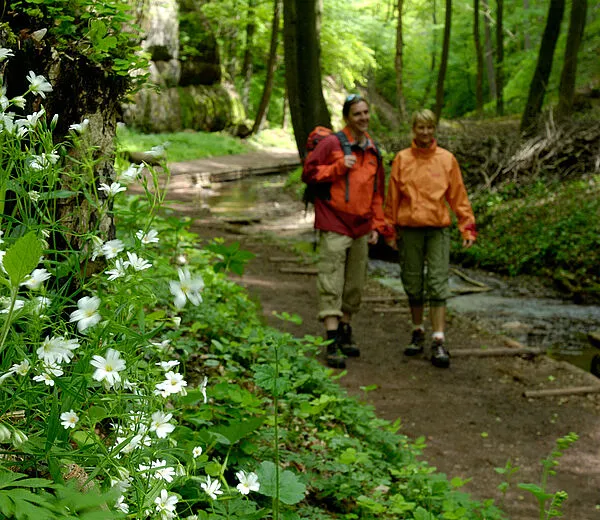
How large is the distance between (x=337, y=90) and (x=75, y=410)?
41564 mm

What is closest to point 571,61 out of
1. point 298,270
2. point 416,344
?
point 298,270

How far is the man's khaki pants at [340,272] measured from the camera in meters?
5.74

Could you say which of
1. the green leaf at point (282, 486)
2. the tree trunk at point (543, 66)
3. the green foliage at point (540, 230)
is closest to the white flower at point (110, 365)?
the green leaf at point (282, 486)

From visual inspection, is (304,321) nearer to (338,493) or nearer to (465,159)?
(338,493)

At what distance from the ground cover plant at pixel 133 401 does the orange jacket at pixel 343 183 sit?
1.52m

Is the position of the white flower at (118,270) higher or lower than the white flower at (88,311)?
higher

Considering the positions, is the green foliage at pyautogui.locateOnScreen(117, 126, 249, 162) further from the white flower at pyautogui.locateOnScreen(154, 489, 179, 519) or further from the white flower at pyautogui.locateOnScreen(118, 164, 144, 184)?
the white flower at pyautogui.locateOnScreen(154, 489, 179, 519)

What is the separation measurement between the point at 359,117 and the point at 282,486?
12.8 ft

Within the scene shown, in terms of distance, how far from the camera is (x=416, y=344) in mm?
6242

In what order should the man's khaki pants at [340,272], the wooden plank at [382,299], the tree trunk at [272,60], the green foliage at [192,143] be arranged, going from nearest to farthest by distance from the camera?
the man's khaki pants at [340,272] → the wooden plank at [382,299] → the green foliage at [192,143] → the tree trunk at [272,60]

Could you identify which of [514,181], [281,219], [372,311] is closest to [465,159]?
[514,181]

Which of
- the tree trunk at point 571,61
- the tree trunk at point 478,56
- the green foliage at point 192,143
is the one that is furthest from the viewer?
the tree trunk at point 478,56

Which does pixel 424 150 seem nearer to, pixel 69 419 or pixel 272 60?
pixel 69 419

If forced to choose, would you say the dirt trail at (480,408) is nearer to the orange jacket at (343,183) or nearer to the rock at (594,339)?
the rock at (594,339)
